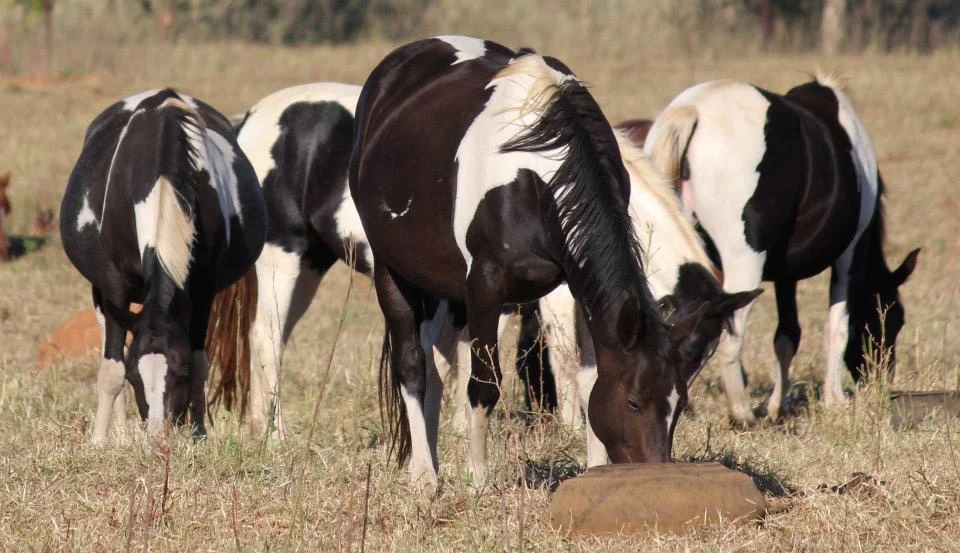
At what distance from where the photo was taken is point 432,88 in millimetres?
5488

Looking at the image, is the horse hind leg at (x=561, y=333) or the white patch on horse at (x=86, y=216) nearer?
the white patch on horse at (x=86, y=216)

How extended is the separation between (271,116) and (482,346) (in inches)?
129

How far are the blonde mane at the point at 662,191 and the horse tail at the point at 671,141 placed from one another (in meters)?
1.30

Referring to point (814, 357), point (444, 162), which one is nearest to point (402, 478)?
point (444, 162)

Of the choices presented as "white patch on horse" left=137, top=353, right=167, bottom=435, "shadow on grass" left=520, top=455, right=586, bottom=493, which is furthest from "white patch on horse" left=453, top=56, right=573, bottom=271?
"white patch on horse" left=137, top=353, right=167, bottom=435

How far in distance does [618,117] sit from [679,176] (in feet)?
35.5

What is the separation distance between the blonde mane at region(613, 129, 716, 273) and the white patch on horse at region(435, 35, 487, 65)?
720 mm

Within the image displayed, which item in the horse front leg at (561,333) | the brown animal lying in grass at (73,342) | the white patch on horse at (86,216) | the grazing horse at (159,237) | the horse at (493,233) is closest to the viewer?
the horse at (493,233)

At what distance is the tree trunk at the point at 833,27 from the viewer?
2409 cm

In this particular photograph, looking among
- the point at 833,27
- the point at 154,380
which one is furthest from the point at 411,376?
the point at 833,27

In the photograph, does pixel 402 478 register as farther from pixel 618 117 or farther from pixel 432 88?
pixel 618 117

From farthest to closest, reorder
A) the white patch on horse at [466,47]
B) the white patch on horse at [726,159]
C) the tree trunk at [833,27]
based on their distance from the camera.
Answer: the tree trunk at [833,27]
the white patch on horse at [726,159]
the white patch on horse at [466,47]

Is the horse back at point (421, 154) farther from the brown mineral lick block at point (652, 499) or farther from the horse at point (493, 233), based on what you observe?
the brown mineral lick block at point (652, 499)

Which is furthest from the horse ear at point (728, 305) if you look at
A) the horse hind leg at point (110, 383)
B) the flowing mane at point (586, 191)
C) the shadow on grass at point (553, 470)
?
the horse hind leg at point (110, 383)
